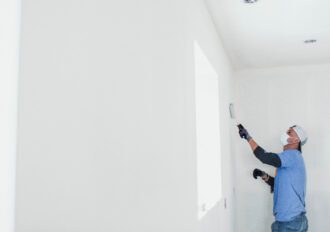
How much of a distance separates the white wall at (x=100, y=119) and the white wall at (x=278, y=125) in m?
2.79

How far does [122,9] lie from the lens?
4.80ft

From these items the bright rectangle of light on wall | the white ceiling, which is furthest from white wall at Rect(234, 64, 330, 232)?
the bright rectangle of light on wall

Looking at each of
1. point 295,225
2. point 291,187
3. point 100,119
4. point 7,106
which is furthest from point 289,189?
point 7,106

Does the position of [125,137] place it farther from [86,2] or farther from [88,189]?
[86,2]

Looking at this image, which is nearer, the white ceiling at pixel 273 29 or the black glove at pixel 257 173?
the white ceiling at pixel 273 29

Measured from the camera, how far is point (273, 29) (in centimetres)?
280

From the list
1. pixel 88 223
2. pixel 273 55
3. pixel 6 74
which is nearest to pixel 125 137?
pixel 88 223

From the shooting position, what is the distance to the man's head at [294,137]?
12.1 ft

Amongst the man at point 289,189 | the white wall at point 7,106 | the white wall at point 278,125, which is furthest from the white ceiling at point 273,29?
the white wall at point 7,106

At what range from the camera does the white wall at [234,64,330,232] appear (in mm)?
3957

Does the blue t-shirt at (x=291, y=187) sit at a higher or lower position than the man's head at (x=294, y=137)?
lower

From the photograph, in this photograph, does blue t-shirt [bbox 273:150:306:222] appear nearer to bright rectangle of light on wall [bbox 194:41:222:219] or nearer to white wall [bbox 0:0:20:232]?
bright rectangle of light on wall [bbox 194:41:222:219]

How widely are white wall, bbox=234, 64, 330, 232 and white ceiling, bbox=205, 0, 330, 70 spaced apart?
0.28 m

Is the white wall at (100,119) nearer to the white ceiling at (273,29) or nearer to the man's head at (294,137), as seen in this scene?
the white ceiling at (273,29)
